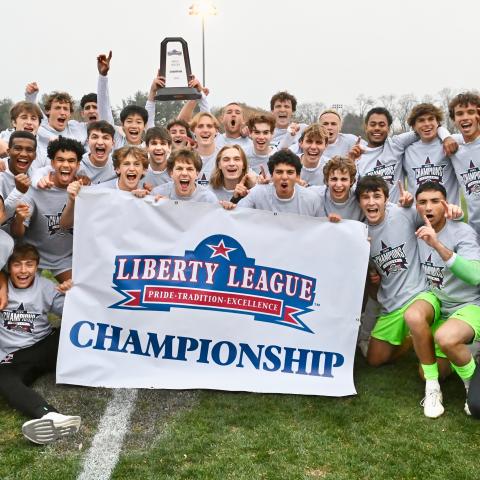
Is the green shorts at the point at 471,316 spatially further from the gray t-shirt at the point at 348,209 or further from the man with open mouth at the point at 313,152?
the man with open mouth at the point at 313,152

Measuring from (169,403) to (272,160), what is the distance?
2.23 m

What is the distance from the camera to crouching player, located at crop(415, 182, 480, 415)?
4.08 meters

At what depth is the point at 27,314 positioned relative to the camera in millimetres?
4379

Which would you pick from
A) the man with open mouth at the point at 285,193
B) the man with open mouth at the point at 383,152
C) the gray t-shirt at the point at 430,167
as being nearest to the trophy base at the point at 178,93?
the man with open mouth at the point at 383,152

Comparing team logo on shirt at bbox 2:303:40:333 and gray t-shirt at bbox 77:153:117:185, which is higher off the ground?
gray t-shirt at bbox 77:153:117:185

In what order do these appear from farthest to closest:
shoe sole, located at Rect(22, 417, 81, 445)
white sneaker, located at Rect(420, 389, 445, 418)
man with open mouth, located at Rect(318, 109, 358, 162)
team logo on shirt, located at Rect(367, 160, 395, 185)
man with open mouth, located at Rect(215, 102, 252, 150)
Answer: man with open mouth, located at Rect(215, 102, 252, 150), man with open mouth, located at Rect(318, 109, 358, 162), team logo on shirt, located at Rect(367, 160, 395, 185), white sneaker, located at Rect(420, 389, 445, 418), shoe sole, located at Rect(22, 417, 81, 445)

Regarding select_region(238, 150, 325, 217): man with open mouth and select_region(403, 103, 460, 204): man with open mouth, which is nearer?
select_region(238, 150, 325, 217): man with open mouth

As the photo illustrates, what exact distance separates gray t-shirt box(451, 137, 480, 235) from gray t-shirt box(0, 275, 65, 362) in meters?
4.03

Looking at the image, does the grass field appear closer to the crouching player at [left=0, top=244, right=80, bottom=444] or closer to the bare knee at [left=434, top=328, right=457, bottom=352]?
the crouching player at [left=0, top=244, right=80, bottom=444]

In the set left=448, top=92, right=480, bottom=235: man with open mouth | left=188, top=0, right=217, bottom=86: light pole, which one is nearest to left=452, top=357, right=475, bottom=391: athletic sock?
left=448, top=92, right=480, bottom=235: man with open mouth

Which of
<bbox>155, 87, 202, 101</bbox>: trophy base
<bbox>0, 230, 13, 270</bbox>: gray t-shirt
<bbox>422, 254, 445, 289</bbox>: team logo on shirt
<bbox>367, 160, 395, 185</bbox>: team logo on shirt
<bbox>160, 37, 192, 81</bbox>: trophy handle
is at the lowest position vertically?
<bbox>422, 254, 445, 289</bbox>: team logo on shirt

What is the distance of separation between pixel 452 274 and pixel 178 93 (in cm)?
454

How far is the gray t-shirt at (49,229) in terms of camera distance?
16.1 ft

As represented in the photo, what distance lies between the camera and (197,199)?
489 cm
